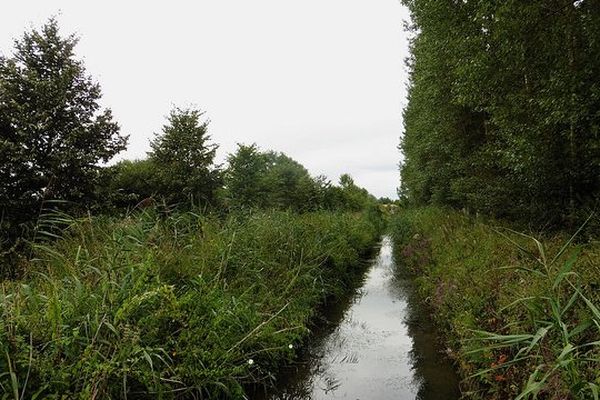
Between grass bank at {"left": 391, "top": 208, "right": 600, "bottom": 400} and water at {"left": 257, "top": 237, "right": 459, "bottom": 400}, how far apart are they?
12.8 inches

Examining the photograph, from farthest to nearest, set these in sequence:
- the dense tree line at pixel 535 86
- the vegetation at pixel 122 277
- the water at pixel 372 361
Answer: the dense tree line at pixel 535 86
the water at pixel 372 361
the vegetation at pixel 122 277

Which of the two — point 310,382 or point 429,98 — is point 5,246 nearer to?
point 310,382

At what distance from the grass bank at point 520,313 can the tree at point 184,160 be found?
15108 mm

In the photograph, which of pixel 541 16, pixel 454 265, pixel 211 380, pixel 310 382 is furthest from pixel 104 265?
pixel 541 16

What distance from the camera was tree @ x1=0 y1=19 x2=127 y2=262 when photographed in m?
11.6

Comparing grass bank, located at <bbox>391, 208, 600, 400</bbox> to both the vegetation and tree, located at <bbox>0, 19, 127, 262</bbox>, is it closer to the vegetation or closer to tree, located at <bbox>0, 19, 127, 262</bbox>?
the vegetation

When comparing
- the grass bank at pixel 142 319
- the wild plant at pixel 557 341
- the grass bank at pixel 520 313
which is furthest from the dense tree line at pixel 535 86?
the grass bank at pixel 142 319

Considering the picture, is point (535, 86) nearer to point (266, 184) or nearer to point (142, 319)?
point (142, 319)

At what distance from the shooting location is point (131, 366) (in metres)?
2.81

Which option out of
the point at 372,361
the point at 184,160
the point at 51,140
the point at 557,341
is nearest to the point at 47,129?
the point at 51,140

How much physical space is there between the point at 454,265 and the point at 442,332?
1901 mm

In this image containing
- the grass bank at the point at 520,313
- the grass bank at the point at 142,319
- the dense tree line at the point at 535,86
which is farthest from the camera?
the dense tree line at the point at 535,86

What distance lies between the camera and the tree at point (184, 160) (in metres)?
20.4

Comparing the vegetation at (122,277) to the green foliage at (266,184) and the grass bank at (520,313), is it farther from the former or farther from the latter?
the green foliage at (266,184)
